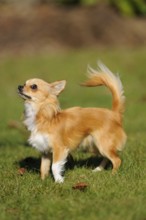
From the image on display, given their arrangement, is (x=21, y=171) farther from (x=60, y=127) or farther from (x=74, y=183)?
(x=74, y=183)

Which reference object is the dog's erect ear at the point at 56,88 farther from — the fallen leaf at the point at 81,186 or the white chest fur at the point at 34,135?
the fallen leaf at the point at 81,186

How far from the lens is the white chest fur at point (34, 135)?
7103mm

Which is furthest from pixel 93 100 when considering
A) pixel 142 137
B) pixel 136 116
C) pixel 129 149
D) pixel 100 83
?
pixel 100 83

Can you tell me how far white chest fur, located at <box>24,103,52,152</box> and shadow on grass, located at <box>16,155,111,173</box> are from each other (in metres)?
0.66

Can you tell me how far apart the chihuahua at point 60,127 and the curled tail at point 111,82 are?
183 millimetres

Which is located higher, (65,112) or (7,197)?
(65,112)

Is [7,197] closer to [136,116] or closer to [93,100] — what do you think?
[136,116]

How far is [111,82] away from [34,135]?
49.6 inches

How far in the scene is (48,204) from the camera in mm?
5855

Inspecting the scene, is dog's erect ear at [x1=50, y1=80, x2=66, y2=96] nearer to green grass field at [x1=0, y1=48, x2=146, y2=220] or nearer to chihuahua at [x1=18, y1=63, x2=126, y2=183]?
chihuahua at [x1=18, y1=63, x2=126, y2=183]

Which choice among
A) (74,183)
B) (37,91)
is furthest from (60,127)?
(74,183)

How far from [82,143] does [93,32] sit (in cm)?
1707

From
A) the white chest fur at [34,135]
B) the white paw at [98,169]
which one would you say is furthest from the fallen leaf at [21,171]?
the white paw at [98,169]

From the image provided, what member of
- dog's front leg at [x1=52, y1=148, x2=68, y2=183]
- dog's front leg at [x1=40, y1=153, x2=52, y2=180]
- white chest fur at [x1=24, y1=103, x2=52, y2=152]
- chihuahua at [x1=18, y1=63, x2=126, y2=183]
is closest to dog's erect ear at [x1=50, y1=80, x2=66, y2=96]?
chihuahua at [x1=18, y1=63, x2=126, y2=183]
